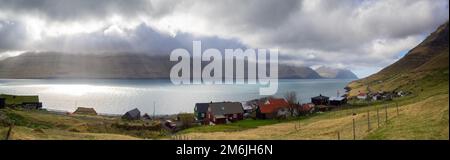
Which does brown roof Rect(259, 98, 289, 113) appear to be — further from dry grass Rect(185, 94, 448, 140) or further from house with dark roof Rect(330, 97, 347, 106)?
dry grass Rect(185, 94, 448, 140)

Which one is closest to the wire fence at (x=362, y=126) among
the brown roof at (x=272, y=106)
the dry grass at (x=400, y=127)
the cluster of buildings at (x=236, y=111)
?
the dry grass at (x=400, y=127)

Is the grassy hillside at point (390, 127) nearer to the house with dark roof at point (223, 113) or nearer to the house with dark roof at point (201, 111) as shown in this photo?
the house with dark roof at point (223, 113)

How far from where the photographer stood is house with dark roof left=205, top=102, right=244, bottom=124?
91875 millimetres

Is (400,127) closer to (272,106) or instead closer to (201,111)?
(272,106)

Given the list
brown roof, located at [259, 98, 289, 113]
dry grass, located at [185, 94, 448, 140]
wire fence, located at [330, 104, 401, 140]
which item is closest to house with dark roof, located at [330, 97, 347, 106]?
brown roof, located at [259, 98, 289, 113]

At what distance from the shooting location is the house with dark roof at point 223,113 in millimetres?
91875
